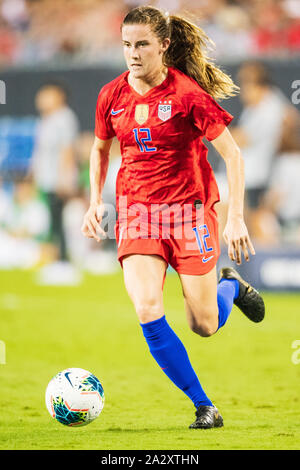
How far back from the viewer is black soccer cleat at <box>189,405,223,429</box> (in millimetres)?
4773

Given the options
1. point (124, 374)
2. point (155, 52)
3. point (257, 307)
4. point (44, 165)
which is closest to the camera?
point (155, 52)

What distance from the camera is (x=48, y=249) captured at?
1534cm

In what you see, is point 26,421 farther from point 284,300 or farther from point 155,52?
point 284,300

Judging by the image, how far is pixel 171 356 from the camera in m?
4.80

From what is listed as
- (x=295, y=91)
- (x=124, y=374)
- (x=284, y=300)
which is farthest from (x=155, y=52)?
(x=295, y=91)

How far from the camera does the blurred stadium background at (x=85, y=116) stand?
565 inches

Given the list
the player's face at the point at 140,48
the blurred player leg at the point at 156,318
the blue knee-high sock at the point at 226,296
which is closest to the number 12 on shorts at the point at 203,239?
the blurred player leg at the point at 156,318

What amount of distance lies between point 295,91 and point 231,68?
1.23m

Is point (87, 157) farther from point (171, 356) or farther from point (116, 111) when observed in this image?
point (171, 356)

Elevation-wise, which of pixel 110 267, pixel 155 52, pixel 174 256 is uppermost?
pixel 155 52

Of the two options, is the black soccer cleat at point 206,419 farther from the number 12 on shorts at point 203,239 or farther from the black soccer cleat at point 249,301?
the black soccer cleat at point 249,301

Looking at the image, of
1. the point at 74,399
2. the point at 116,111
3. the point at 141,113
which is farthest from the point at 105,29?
the point at 74,399

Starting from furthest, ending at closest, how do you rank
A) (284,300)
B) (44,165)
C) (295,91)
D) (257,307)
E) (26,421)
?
(44,165) → (295,91) → (284,300) → (257,307) → (26,421)

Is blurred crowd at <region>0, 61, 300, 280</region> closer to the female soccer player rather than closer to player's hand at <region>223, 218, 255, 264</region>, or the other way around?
the female soccer player
